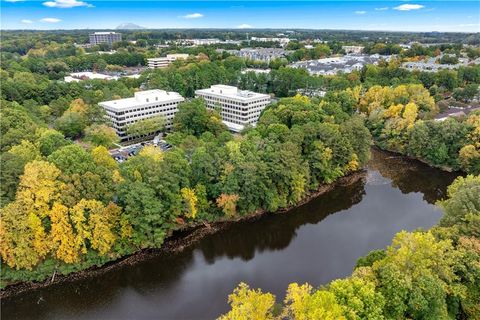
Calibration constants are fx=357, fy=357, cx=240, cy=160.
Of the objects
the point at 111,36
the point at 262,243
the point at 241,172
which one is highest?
the point at 111,36

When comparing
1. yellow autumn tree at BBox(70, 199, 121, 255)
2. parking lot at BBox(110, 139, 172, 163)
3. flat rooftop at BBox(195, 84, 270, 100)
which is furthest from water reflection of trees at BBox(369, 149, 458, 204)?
yellow autumn tree at BBox(70, 199, 121, 255)

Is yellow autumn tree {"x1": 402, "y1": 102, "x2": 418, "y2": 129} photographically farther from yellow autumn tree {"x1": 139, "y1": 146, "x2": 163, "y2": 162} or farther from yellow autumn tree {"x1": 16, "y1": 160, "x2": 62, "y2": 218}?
yellow autumn tree {"x1": 16, "y1": 160, "x2": 62, "y2": 218}

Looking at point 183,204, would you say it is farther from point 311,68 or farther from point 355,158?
point 311,68

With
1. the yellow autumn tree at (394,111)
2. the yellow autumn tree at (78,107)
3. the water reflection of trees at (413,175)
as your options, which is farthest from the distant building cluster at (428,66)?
the yellow autumn tree at (78,107)

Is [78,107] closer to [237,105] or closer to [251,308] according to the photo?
[237,105]

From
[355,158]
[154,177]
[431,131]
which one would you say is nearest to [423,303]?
[154,177]

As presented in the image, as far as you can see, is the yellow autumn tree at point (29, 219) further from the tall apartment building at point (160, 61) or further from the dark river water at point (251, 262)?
the tall apartment building at point (160, 61)

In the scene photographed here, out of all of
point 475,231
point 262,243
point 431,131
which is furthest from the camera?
point 431,131
